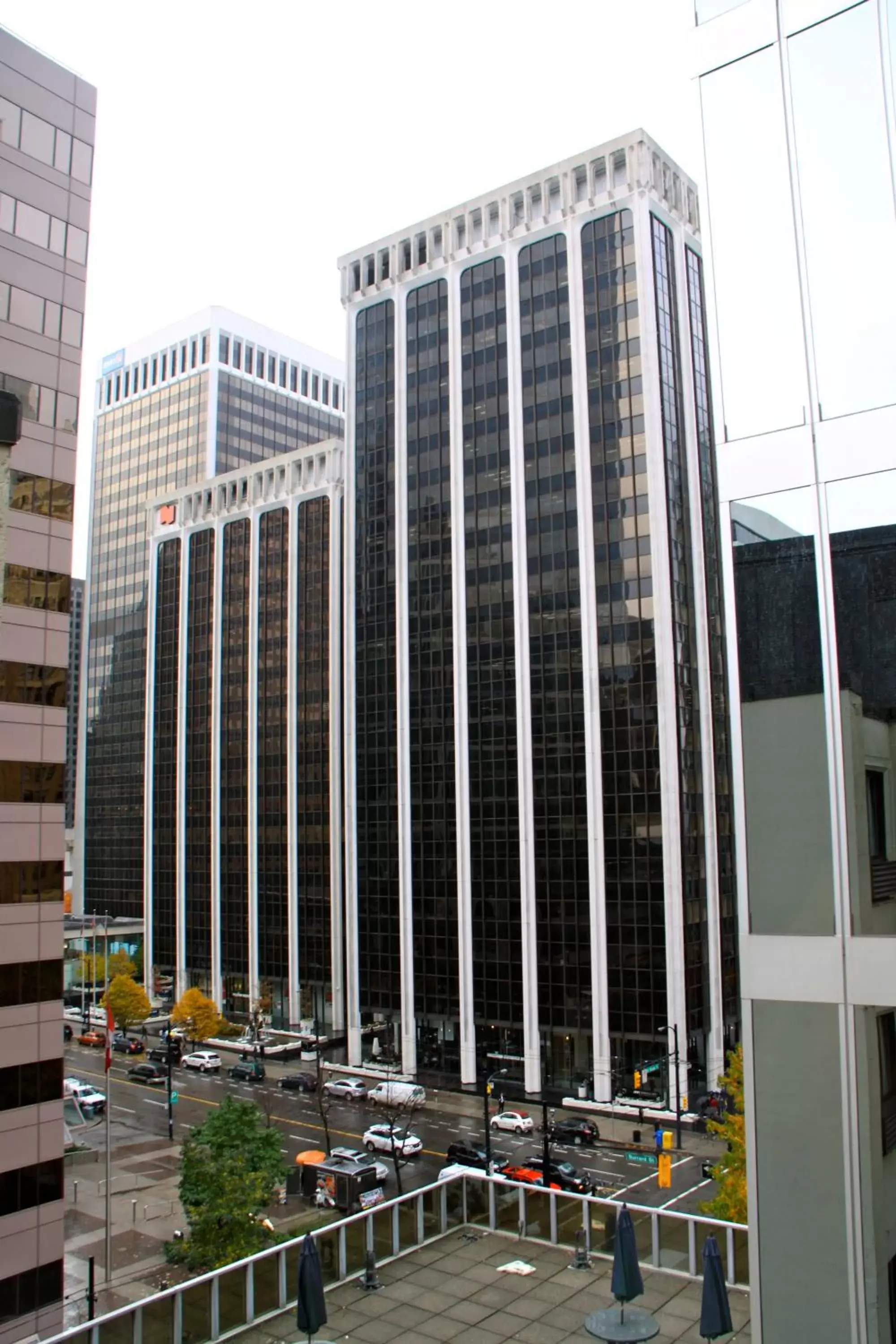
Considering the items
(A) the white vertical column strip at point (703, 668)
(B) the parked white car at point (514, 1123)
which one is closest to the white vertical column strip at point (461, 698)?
(B) the parked white car at point (514, 1123)

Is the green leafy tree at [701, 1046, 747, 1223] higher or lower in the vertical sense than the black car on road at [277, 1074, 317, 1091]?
higher

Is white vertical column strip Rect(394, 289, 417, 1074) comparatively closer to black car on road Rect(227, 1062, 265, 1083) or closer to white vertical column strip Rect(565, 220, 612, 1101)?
black car on road Rect(227, 1062, 265, 1083)

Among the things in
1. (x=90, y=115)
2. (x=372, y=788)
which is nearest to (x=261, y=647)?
(x=372, y=788)

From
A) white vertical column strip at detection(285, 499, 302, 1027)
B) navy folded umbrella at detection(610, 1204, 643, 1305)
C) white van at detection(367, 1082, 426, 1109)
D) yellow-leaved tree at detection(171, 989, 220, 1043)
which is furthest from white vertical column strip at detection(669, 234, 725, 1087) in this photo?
navy folded umbrella at detection(610, 1204, 643, 1305)

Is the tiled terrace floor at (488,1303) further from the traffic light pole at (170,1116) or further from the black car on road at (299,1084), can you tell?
the black car on road at (299,1084)

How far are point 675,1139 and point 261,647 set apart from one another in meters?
58.8

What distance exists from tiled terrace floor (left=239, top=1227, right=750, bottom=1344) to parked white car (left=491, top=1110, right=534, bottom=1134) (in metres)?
46.4

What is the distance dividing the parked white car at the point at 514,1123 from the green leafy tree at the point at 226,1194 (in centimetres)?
2414

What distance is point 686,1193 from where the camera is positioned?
154 ft

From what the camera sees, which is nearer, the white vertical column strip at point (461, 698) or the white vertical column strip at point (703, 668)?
the white vertical column strip at point (703, 668)

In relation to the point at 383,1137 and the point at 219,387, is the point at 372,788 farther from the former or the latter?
the point at 219,387

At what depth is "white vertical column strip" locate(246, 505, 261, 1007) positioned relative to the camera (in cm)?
9269

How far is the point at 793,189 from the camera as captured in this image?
420 inches

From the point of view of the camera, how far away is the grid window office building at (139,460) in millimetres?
119125
